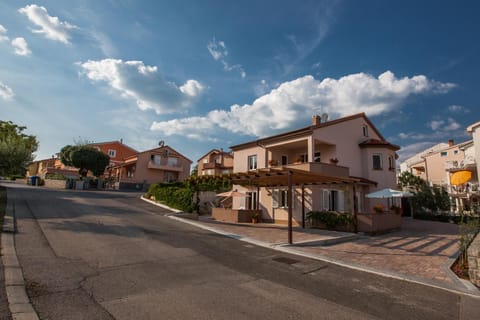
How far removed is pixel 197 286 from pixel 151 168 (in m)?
44.3

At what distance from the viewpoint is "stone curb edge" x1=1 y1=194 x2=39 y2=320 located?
3.84 metres

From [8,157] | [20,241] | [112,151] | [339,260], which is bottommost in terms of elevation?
[339,260]

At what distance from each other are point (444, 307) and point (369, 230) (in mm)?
10677

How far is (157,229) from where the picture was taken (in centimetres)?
1241

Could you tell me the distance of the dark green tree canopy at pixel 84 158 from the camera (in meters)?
39.7

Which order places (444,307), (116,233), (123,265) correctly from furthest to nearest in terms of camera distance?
1. (116,233)
2. (123,265)
3. (444,307)

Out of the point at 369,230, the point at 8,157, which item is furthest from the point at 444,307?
the point at 8,157

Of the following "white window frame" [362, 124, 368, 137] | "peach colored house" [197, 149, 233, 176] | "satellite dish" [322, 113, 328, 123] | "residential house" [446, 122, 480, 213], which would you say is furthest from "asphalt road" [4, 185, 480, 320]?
"peach colored house" [197, 149, 233, 176]

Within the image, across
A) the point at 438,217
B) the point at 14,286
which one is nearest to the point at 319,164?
the point at 14,286

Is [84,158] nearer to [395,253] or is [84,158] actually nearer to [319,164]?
[319,164]

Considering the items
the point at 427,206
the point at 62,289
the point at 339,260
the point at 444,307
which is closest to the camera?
the point at 62,289

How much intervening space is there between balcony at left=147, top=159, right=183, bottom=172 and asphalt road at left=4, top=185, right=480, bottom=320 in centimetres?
3813

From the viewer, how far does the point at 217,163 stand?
50.7m

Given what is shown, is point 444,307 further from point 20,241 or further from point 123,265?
point 20,241
